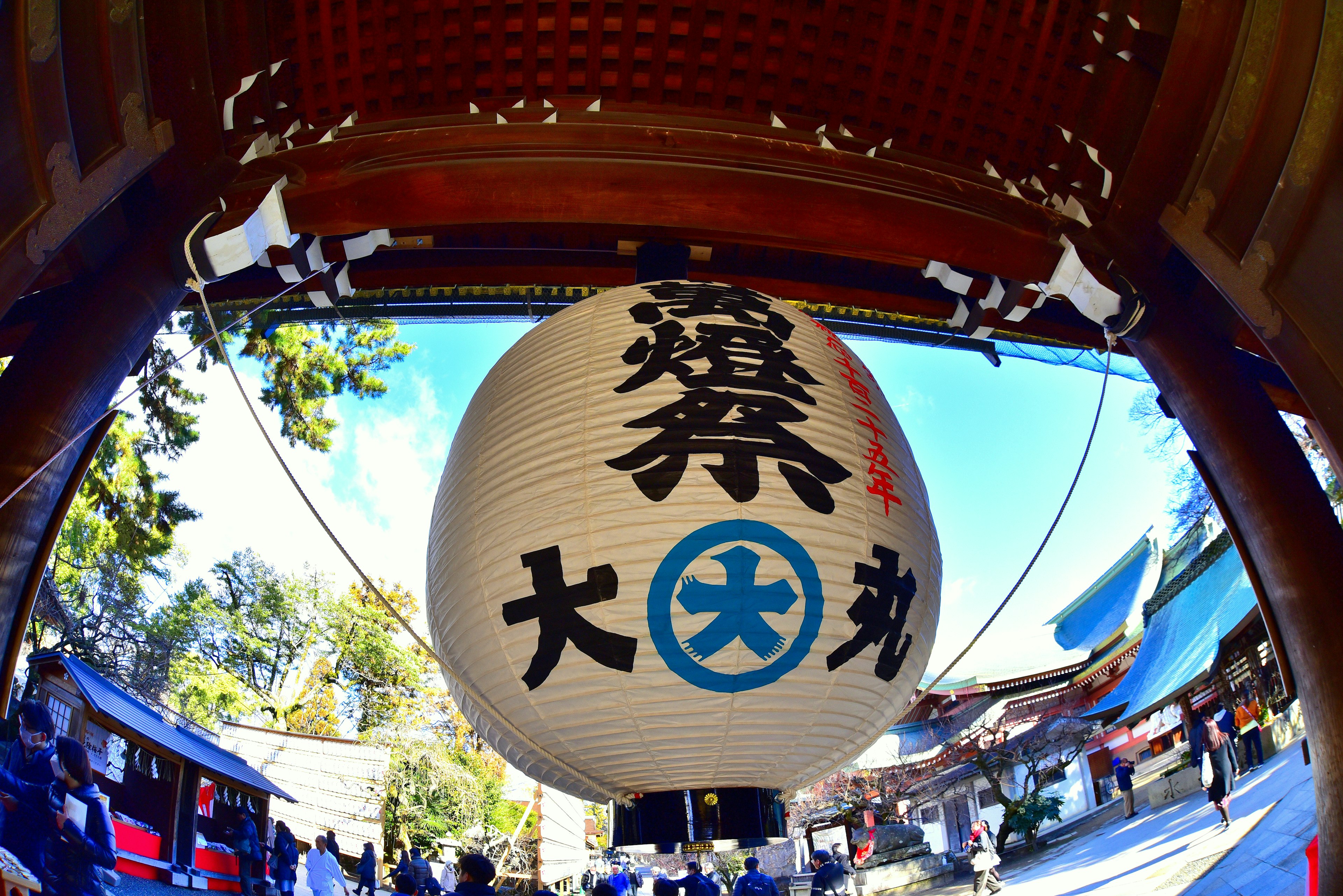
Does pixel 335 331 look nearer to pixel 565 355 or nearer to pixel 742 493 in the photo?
pixel 565 355

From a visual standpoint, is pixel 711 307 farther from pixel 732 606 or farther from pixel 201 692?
pixel 201 692

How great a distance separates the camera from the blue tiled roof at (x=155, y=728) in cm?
678

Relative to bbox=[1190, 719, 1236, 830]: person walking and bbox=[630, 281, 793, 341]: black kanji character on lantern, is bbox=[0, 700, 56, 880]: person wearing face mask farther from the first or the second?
bbox=[1190, 719, 1236, 830]: person walking

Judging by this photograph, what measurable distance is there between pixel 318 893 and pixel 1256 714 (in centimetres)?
1108

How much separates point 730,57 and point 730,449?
6.52 feet

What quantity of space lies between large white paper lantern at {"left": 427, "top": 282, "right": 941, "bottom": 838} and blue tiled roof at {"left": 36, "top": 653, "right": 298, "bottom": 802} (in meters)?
6.76

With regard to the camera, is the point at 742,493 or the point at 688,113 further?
the point at 688,113

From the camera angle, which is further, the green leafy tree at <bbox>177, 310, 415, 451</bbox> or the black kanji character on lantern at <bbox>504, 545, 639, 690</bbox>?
the green leafy tree at <bbox>177, 310, 415, 451</bbox>

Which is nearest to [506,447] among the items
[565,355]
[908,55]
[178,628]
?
[565,355]

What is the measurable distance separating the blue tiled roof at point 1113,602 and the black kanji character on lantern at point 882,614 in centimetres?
1558

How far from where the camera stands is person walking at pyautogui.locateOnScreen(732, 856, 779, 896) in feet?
15.2

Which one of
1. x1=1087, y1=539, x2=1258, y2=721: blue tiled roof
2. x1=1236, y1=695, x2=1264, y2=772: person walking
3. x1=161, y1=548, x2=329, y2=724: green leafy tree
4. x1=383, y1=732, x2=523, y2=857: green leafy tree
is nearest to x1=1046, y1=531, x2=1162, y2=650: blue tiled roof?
x1=1087, y1=539, x2=1258, y2=721: blue tiled roof

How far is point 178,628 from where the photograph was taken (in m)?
15.4

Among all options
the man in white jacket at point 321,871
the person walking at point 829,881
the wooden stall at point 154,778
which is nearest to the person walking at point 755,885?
the person walking at point 829,881
